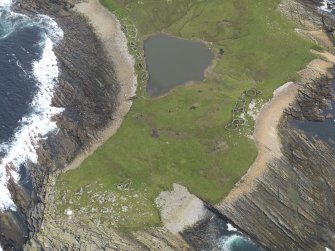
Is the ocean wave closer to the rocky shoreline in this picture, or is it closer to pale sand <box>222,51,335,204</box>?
the rocky shoreline

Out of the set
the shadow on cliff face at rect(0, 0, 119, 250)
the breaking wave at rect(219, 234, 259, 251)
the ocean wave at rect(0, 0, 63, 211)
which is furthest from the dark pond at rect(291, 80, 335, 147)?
the ocean wave at rect(0, 0, 63, 211)

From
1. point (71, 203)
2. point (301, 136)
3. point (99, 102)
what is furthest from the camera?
point (99, 102)

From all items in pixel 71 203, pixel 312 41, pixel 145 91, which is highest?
pixel 312 41

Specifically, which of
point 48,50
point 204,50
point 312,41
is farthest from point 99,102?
point 312,41

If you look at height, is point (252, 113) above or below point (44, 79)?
above

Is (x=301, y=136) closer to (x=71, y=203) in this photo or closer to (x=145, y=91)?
(x=145, y=91)

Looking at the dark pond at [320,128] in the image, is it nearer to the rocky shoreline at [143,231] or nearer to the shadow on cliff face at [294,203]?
the rocky shoreline at [143,231]

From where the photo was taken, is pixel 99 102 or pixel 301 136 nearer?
pixel 301 136
